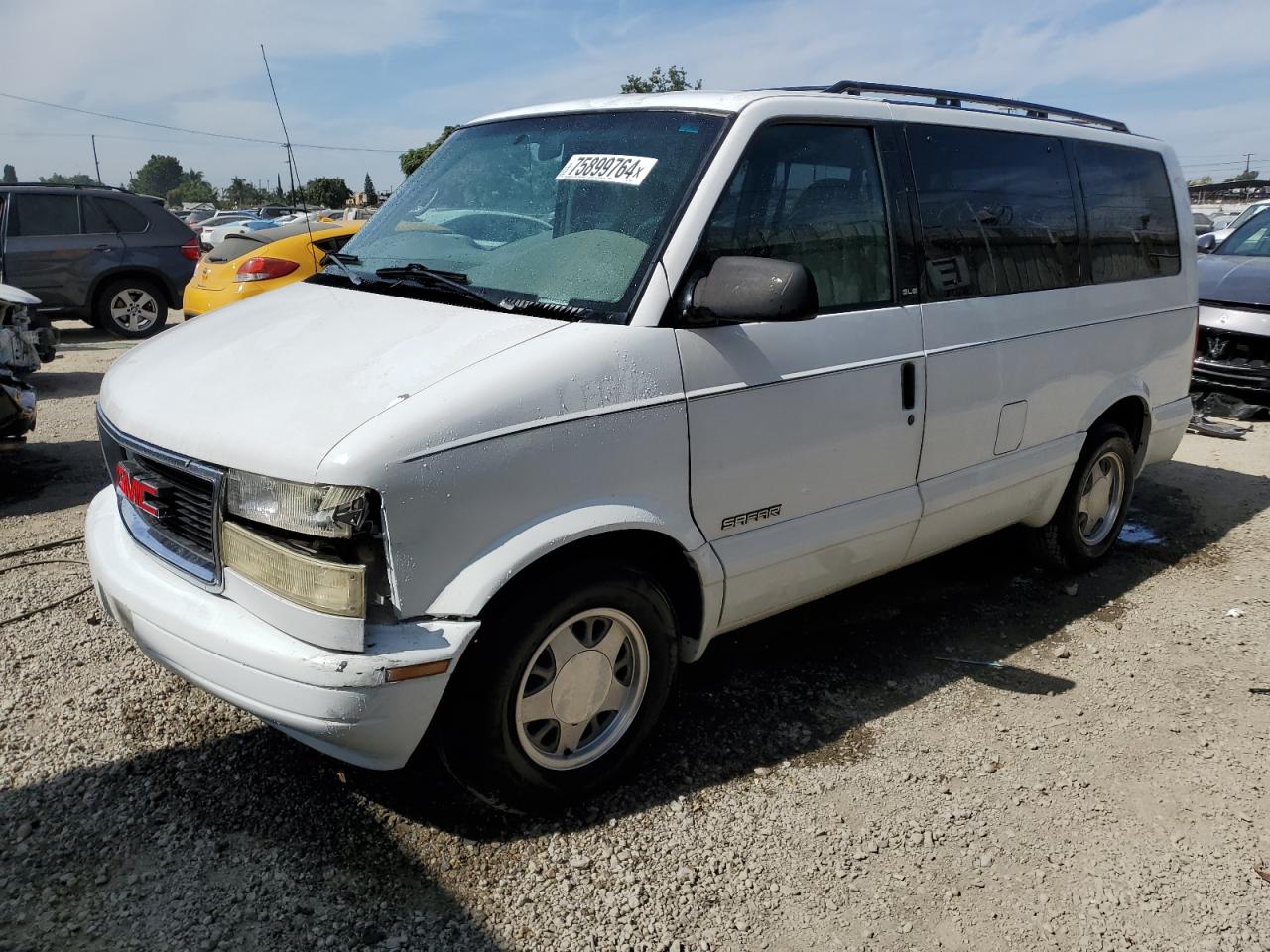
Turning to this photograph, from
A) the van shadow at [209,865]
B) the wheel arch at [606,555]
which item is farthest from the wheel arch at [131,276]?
the wheel arch at [606,555]

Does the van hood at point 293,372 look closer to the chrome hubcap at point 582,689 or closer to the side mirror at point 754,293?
the side mirror at point 754,293

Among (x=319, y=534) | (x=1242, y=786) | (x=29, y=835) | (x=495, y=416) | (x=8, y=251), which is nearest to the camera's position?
(x=319, y=534)

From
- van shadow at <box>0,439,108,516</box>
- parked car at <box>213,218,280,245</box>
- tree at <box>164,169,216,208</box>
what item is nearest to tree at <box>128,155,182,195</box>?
tree at <box>164,169,216,208</box>

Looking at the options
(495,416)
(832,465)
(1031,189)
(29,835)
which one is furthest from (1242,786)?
(29,835)

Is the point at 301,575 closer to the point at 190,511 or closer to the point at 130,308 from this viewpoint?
the point at 190,511

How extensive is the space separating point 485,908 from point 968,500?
244cm

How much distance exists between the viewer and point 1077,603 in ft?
15.5

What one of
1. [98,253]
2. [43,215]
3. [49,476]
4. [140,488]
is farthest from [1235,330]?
[43,215]

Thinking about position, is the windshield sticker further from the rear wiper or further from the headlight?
the headlight

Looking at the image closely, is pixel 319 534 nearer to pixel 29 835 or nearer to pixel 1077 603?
pixel 29 835

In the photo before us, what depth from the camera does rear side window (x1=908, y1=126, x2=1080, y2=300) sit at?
3729 mm

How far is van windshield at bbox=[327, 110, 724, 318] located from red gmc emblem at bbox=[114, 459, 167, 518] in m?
0.98

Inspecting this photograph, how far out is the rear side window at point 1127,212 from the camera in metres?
4.53

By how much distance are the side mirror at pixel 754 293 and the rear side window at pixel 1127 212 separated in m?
2.33
